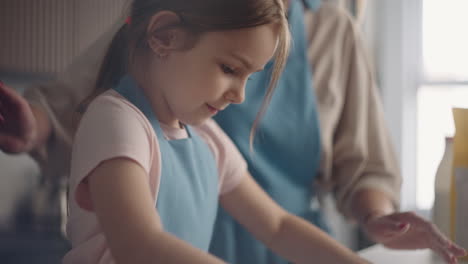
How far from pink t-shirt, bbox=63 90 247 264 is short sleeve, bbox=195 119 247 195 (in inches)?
3.9

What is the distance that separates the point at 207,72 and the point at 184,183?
8 cm

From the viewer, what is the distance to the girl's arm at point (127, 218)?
31 centimetres

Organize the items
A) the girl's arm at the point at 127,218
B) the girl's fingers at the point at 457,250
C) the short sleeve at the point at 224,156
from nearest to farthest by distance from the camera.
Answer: the girl's arm at the point at 127,218, the short sleeve at the point at 224,156, the girl's fingers at the point at 457,250

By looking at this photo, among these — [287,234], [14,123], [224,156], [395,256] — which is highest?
[14,123]

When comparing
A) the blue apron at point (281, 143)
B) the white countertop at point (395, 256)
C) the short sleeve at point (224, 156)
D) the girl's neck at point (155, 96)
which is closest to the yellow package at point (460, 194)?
the white countertop at point (395, 256)

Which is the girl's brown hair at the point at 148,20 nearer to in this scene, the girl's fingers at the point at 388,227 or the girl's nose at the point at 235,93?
the girl's nose at the point at 235,93

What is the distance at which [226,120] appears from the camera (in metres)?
0.51

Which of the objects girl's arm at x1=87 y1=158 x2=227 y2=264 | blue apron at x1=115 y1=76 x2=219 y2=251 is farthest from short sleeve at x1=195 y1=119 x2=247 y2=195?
girl's arm at x1=87 y1=158 x2=227 y2=264

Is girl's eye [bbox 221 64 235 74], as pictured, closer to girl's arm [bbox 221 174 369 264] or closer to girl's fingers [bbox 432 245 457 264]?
girl's arm [bbox 221 174 369 264]

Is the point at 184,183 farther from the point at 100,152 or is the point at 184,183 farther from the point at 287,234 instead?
the point at 287,234

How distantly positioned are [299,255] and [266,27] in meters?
0.25

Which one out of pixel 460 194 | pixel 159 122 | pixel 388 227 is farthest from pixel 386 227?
pixel 159 122

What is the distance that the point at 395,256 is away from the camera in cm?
66

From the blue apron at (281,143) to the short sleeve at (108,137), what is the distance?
0.15 m
